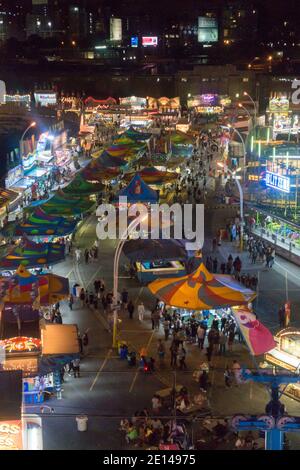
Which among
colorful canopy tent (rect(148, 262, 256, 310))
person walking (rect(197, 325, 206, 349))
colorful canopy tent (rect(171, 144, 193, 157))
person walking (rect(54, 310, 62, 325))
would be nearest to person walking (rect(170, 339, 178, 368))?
person walking (rect(197, 325, 206, 349))

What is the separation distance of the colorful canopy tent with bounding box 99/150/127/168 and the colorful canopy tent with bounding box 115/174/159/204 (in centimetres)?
894

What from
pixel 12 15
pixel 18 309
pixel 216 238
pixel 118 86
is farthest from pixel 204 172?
pixel 12 15

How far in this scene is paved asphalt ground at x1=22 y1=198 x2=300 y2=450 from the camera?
20547 mm

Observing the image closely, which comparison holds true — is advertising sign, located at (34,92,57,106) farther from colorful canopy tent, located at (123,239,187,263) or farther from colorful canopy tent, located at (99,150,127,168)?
colorful canopy tent, located at (123,239,187,263)

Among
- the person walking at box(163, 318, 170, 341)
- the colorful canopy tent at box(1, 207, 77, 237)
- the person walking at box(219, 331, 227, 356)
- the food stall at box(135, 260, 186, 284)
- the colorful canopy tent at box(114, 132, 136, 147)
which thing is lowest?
the person walking at box(219, 331, 227, 356)

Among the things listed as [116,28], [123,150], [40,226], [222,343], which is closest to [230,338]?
[222,343]

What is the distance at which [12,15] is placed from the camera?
161 meters

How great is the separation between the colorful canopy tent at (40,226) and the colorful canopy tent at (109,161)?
15.4 meters

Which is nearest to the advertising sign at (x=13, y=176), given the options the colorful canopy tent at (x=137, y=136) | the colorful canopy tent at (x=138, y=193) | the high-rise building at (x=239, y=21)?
the colorful canopy tent at (x=138, y=193)

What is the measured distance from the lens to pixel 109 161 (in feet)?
177

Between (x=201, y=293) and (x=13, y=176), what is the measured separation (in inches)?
1025

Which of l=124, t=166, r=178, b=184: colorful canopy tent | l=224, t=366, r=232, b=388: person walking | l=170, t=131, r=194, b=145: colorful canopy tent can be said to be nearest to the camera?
l=224, t=366, r=232, b=388: person walking

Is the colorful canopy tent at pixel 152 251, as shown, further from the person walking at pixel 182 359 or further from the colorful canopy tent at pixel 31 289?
the person walking at pixel 182 359

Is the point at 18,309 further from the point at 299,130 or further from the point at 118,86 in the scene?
the point at 118,86
